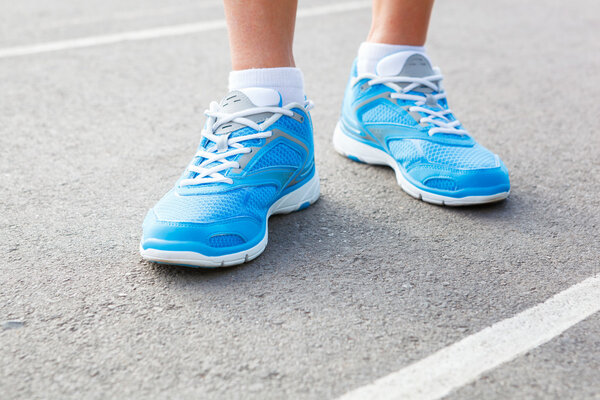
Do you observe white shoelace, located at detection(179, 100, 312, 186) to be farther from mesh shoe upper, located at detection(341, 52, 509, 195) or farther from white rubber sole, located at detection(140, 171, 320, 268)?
mesh shoe upper, located at detection(341, 52, 509, 195)

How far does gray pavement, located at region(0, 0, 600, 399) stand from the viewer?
1.18 m

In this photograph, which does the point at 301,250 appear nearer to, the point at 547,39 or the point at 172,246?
the point at 172,246

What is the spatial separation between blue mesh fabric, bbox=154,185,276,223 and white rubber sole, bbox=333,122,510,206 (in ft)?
1.62

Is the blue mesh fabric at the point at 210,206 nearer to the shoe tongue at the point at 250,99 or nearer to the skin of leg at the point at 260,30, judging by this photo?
the shoe tongue at the point at 250,99

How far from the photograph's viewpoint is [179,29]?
375 centimetres

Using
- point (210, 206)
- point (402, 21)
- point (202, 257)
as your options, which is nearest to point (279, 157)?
point (210, 206)

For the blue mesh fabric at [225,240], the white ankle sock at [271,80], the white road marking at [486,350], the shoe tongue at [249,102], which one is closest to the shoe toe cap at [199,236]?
the blue mesh fabric at [225,240]

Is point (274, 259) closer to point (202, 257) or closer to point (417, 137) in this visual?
point (202, 257)

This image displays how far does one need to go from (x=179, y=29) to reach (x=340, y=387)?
3022 millimetres

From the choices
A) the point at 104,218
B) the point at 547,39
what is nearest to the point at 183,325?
the point at 104,218

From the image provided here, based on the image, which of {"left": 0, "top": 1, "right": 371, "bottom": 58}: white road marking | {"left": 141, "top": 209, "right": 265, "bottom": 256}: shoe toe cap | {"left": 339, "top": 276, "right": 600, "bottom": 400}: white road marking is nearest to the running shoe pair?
{"left": 141, "top": 209, "right": 265, "bottom": 256}: shoe toe cap

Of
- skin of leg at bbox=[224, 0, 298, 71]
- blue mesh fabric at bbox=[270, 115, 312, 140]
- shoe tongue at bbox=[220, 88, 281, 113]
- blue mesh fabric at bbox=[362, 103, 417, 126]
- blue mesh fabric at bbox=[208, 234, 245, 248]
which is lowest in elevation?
blue mesh fabric at bbox=[208, 234, 245, 248]

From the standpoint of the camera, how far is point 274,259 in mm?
1560

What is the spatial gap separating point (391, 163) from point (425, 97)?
0.22 m
